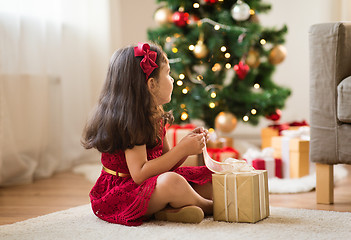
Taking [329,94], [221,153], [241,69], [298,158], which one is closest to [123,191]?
[329,94]

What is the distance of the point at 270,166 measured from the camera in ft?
7.33

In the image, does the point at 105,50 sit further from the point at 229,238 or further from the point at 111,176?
the point at 229,238

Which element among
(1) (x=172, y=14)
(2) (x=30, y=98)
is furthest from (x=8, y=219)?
(1) (x=172, y=14)

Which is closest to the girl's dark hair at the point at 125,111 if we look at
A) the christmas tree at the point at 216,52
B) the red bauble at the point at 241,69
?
the christmas tree at the point at 216,52

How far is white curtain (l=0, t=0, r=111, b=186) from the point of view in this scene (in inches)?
92.7

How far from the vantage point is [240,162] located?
146cm

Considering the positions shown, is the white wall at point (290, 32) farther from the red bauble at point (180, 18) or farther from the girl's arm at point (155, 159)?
the girl's arm at point (155, 159)

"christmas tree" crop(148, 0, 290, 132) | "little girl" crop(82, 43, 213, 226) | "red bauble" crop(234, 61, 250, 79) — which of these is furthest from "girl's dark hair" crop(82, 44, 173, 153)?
"red bauble" crop(234, 61, 250, 79)

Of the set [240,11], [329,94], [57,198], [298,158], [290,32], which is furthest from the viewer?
[290,32]

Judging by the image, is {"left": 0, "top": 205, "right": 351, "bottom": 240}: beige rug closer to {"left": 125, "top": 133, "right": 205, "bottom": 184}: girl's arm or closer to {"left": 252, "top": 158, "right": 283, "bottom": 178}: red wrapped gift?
{"left": 125, "top": 133, "right": 205, "bottom": 184}: girl's arm

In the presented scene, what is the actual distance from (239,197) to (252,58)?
1.40 meters

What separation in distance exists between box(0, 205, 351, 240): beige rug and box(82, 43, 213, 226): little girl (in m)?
0.05

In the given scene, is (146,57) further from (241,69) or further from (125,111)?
(241,69)

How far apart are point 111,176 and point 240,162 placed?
15.3 inches
